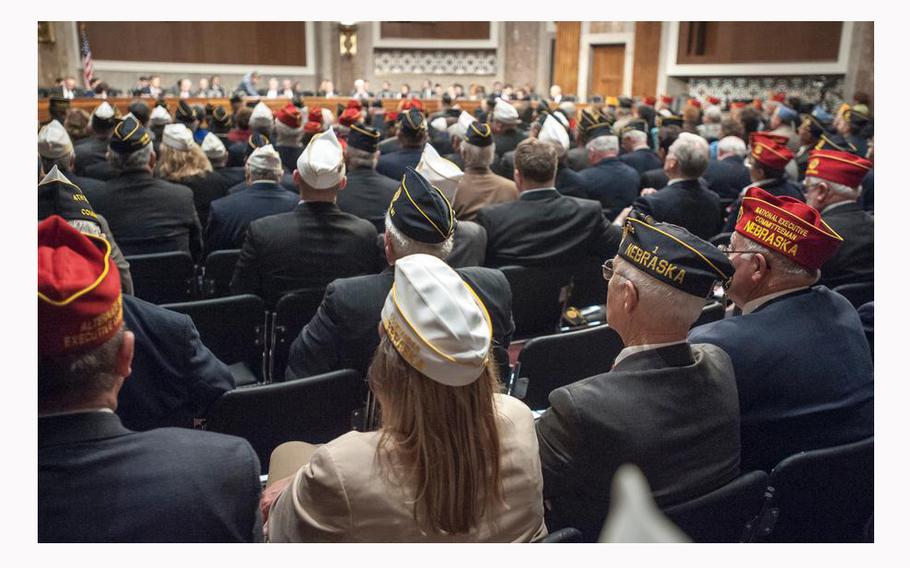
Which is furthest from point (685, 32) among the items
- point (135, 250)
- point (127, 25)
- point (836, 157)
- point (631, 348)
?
point (631, 348)

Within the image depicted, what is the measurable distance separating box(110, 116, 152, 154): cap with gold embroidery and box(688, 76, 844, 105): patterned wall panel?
45.7 ft

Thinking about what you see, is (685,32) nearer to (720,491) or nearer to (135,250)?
(135,250)

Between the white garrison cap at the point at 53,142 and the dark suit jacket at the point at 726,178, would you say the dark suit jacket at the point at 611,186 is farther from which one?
the white garrison cap at the point at 53,142

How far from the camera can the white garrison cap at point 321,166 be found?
305 cm

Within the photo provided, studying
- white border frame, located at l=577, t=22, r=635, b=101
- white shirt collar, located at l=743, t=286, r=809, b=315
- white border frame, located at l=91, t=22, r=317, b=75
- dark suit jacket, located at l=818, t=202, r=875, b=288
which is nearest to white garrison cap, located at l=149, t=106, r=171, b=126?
dark suit jacket, located at l=818, t=202, r=875, b=288

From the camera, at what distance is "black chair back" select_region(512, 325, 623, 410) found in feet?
7.77

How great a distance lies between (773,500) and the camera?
5.58ft

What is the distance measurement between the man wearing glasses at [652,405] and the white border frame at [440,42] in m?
19.5

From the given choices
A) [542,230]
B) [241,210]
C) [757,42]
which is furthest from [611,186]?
[757,42]

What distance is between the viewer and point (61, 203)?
225 centimetres

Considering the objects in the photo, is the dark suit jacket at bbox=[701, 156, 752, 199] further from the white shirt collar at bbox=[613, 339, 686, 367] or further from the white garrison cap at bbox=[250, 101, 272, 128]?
the white shirt collar at bbox=[613, 339, 686, 367]

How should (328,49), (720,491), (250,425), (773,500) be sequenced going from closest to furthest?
1. (720,491)
2. (773,500)
3. (250,425)
4. (328,49)

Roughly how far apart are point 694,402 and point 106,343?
4.00 feet

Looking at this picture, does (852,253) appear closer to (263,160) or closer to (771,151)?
(771,151)
